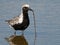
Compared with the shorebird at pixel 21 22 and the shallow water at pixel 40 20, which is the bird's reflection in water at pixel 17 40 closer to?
the shallow water at pixel 40 20

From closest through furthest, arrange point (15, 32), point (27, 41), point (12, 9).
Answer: point (27, 41)
point (15, 32)
point (12, 9)

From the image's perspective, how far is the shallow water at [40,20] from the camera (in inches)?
337

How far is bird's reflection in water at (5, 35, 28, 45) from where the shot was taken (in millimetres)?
8313

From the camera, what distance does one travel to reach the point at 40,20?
32.9 ft

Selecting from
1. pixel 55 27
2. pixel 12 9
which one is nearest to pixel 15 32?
pixel 55 27

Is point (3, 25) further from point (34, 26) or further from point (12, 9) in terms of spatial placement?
point (12, 9)

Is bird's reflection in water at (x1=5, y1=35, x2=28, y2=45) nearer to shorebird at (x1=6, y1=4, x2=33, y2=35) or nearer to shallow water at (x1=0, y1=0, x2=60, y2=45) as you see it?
shallow water at (x1=0, y1=0, x2=60, y2=45)

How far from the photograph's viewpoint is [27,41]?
8.41 m

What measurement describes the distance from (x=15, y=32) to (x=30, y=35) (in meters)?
0.50

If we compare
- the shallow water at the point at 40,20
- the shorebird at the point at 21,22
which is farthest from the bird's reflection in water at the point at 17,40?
the shorebird at the point at 21,22

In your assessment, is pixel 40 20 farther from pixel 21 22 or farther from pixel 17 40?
pixel 17 40

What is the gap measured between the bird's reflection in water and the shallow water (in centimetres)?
9

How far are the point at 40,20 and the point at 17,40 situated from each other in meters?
1.63

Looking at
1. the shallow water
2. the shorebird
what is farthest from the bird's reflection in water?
the shorebird
